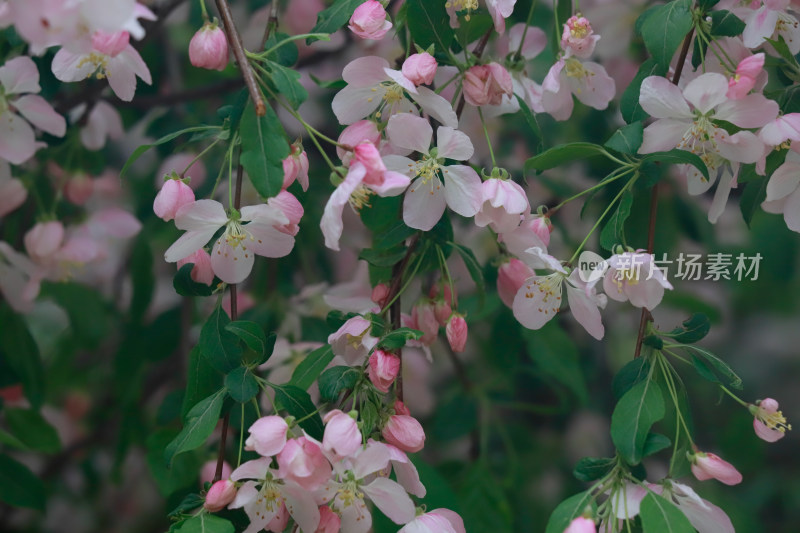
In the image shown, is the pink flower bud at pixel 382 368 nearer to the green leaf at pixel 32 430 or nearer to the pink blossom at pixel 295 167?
the pink blossom at pixel 295 167

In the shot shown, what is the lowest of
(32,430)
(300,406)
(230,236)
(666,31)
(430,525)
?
(32,430)

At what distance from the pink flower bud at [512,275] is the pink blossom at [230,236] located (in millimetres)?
250

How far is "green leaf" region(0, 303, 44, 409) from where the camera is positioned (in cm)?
120

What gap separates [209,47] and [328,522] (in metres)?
0.48

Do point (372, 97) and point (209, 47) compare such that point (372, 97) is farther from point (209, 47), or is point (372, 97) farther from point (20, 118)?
point (20, 118)

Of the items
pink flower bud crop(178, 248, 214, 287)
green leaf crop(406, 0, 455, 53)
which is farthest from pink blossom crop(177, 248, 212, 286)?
green leaf crop(406, 0, 455, 53)

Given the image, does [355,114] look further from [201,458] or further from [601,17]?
[601,17]

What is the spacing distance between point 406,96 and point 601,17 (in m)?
0.62

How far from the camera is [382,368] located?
0.76 metres

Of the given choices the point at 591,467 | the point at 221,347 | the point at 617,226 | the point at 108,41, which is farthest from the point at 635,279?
the point at 108,41

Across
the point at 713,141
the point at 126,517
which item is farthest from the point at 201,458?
the point at 126,517

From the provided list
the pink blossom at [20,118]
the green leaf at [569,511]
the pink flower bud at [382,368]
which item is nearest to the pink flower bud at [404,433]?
the pink flower bud at [382,368]

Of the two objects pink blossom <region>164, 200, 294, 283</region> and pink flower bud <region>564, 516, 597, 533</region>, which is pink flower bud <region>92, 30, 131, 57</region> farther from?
pink flower bud <region>564, 516, 597, 533</region>

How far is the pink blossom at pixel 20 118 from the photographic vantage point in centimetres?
97
